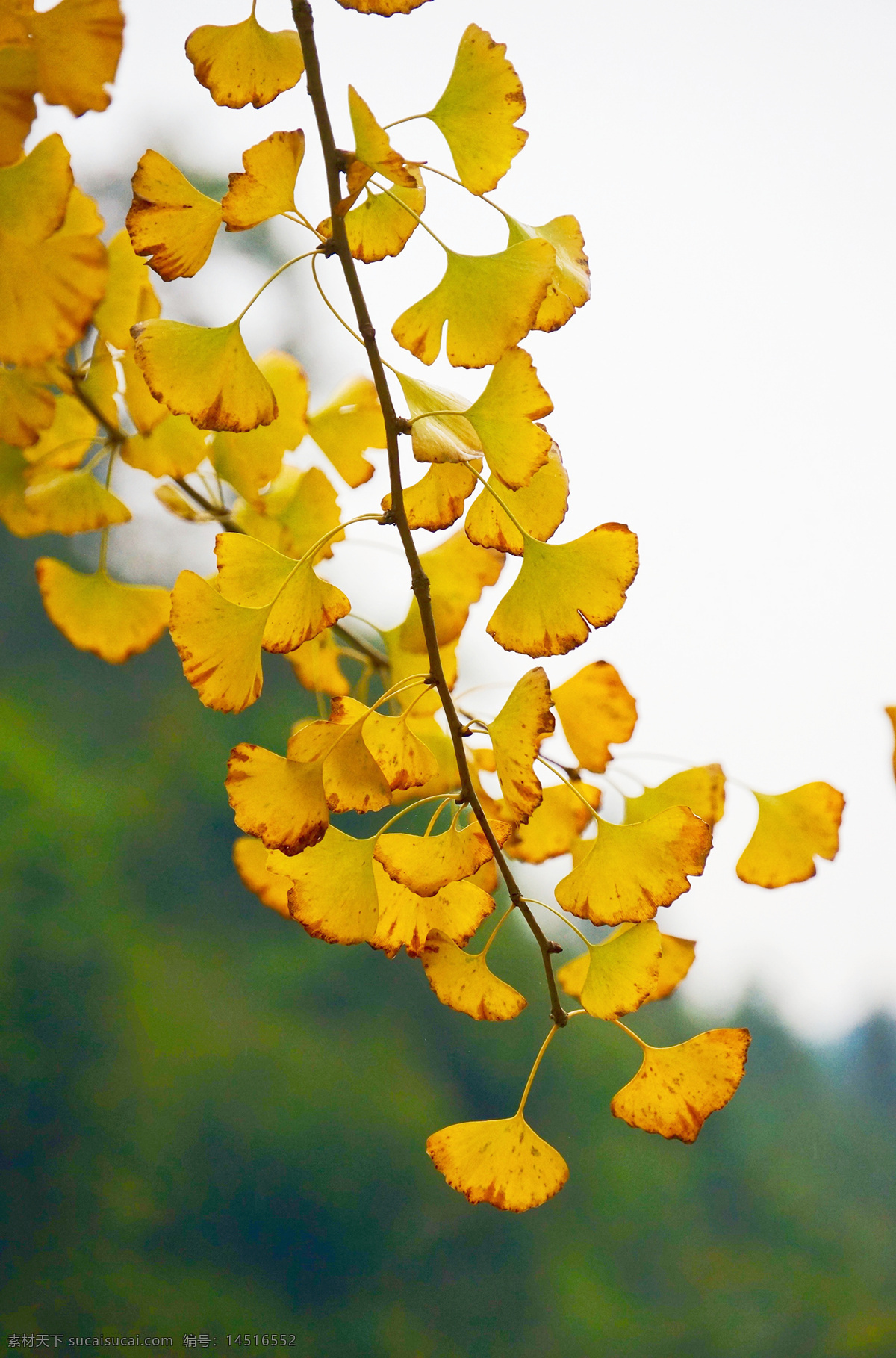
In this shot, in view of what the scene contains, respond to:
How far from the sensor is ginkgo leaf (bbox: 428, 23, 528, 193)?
0.20 meters

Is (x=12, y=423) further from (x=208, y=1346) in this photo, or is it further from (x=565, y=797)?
(x=208, y=1346)

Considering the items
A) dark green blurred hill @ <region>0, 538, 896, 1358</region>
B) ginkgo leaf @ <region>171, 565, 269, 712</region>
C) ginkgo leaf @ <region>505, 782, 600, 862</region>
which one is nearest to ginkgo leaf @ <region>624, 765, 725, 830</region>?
ginkgo leaf @ <region>505, 782, 600, 862</region>

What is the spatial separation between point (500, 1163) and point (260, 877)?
114 mm

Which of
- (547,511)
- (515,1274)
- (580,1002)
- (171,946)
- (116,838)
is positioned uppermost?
(547,511)

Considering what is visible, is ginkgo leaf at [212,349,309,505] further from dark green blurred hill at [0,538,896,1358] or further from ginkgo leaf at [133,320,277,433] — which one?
dark green blurred hill at [0,538,896,1358]

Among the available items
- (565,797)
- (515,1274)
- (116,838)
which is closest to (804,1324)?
(515,1274)

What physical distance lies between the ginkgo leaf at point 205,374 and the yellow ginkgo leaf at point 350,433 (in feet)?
0.35

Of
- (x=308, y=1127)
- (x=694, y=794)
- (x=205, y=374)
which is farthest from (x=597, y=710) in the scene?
(x=308, y=1127)

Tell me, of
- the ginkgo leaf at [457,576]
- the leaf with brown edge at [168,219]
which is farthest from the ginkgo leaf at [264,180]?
the ginkgo leaf at [457,576]

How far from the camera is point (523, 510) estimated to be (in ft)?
0.68

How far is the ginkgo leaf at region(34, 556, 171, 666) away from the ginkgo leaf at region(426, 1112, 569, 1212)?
7.5 inches

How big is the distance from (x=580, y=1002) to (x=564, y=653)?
9 cm

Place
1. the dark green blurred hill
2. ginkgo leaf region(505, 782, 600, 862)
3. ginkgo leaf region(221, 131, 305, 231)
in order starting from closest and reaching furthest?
1. ginkgo leaf region(221, 131, 305, 231)
2. ginkgo leaf region(505, 782, 600, 862)
3. the dark green blurred hill

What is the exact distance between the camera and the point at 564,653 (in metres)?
0.20
